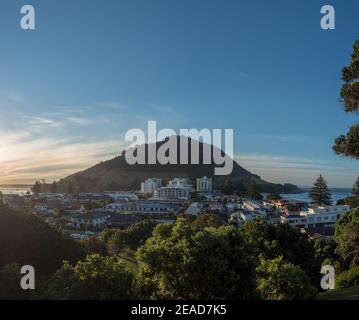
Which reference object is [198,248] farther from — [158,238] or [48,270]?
[48,270]

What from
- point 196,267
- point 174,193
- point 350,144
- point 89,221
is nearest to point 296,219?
point 89,221

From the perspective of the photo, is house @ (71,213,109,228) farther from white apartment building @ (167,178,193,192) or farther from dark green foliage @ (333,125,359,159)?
dark green foliage @ (333,125,359,159)

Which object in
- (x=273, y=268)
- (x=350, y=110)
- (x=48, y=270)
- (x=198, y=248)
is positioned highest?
(x=350, y=110)

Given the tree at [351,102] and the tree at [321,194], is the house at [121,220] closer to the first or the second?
the tree at [321,194]
